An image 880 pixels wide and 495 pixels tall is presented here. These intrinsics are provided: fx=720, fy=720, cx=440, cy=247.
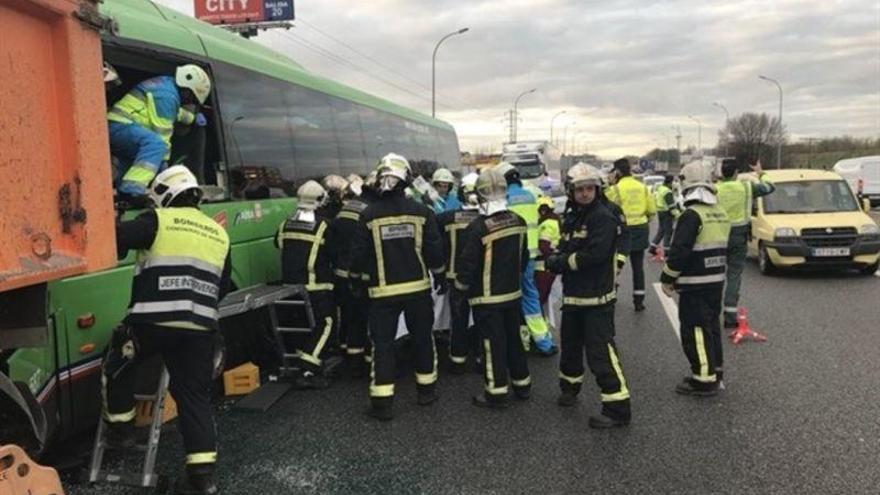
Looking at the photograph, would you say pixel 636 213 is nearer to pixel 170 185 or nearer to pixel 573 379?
pixel 573 379

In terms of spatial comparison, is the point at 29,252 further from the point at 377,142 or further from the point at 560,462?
the point at 377,142

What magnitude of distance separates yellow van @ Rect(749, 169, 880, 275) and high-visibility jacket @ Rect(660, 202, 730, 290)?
6538 millimetres

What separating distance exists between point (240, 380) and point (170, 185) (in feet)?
7.68

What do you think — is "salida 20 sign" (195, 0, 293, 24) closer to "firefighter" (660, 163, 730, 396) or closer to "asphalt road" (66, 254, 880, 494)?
"asphalt road" (66, 254, 880, 494)

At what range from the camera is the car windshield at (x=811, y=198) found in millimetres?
12258

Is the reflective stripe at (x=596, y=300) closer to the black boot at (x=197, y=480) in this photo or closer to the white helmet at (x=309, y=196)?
the white helmet at (x=309, y=196)

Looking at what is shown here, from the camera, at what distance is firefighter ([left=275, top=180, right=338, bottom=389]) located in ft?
20.5

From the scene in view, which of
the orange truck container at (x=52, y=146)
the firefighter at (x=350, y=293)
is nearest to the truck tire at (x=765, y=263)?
the firefighter at (x=350, y=293)

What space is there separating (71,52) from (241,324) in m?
4.08

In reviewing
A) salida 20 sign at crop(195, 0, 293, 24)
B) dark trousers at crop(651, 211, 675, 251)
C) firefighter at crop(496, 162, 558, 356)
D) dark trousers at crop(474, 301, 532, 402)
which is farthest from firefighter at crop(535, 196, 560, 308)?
salida 20 sign at crop(195, 0, 293, 24)

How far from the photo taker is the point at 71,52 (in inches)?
97.7

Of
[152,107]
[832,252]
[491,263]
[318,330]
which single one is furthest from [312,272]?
[832,252]

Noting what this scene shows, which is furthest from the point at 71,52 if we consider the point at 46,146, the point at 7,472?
the point at 7,472

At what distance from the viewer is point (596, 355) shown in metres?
5.15
